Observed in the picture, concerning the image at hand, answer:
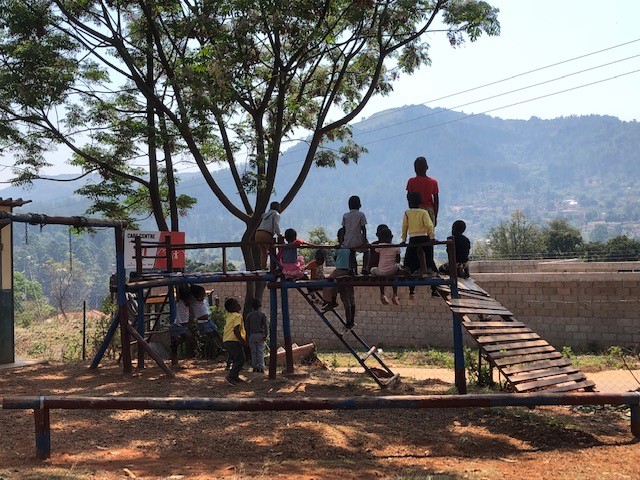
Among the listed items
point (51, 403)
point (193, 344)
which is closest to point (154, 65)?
point (193, 344)

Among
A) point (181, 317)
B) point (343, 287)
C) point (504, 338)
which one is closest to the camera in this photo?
point (504, 338)

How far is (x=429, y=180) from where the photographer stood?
11250 mm

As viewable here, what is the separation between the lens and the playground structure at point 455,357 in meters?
7.27

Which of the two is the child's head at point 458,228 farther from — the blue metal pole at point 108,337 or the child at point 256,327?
the blue metal pole at point 108,337

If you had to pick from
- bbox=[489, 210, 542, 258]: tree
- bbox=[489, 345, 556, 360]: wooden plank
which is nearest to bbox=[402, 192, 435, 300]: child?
bbox=[489, 345, 556, 360]: wooden plank

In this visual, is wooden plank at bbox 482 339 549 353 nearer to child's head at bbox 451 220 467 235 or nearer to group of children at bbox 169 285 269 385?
child's head at bbox 451 220 467 235

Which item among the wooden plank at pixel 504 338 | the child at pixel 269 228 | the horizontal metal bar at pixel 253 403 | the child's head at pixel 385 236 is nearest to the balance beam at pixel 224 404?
the horizontal metal bar at pixel 253 403

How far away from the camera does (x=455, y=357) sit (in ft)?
36.4

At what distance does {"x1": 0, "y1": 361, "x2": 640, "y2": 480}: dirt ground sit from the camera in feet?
22.6

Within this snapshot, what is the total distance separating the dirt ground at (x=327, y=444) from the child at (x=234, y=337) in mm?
714

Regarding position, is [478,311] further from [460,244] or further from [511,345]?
[460,244]

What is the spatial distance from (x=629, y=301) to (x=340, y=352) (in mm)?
9017

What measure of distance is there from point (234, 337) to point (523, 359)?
4.44 meters

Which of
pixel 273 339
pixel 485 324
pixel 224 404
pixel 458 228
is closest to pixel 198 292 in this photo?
pixel 273 339
